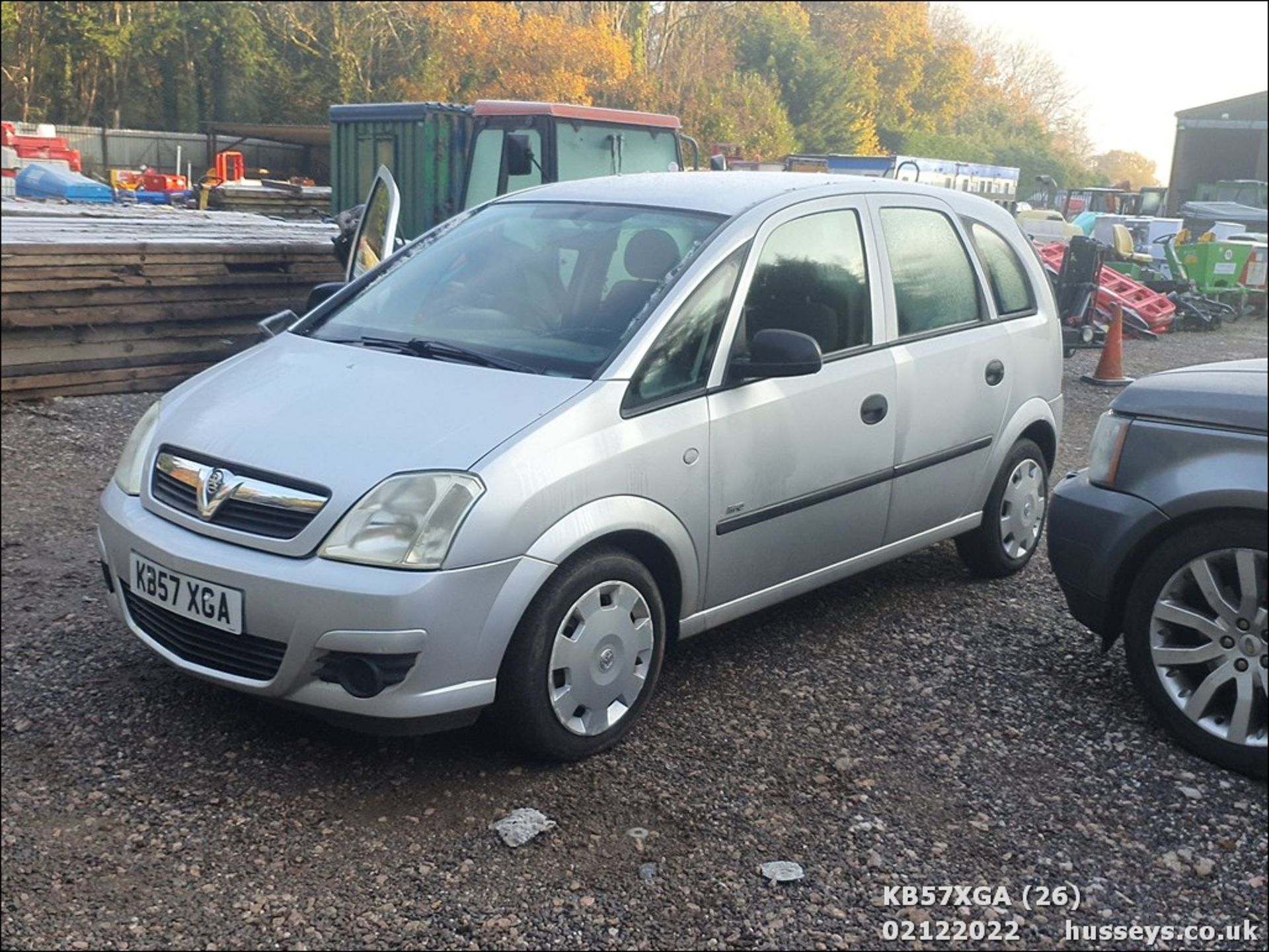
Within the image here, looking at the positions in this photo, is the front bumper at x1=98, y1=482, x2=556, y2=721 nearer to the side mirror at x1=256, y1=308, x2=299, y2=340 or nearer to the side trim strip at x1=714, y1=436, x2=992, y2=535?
the side trim strip at x1=714, y1=436, x2=992, y2=535

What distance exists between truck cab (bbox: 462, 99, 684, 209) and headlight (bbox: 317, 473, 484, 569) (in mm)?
8103

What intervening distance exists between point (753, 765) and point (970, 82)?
18.0ft

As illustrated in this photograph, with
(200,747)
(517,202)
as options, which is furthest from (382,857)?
(517,202)

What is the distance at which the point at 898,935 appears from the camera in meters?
2.87

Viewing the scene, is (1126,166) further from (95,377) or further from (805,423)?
(95,377)

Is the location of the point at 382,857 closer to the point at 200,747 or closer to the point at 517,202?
the point at 200,747

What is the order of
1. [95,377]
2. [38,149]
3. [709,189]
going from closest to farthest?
[709,189]
[95,377]
[38,149]

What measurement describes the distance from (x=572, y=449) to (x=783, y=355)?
79 centimetres

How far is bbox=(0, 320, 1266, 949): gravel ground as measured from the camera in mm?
2945

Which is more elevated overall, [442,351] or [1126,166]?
[1126,166]

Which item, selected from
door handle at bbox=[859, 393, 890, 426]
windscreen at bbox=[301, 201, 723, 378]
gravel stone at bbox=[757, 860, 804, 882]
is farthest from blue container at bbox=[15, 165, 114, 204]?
gravel stone at bbox=[757, 860, 804, 882]

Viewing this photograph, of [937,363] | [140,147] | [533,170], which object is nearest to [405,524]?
[937,363]

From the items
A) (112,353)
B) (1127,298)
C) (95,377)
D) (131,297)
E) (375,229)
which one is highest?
(375,229)

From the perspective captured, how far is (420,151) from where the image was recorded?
1314 centimetres
